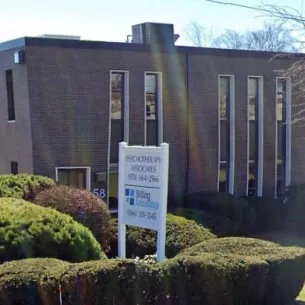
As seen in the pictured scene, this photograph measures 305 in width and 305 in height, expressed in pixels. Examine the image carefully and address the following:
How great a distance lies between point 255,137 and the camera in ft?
79.3

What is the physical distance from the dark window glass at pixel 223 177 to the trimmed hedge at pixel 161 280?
602 inches

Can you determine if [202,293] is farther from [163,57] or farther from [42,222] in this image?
[163,57]

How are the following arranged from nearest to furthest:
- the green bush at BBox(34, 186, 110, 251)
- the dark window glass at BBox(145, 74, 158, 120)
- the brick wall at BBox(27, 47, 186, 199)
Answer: the green bush at BBox(34, 186, 110, 251) → the brick wall at BBox(27, 47, 186, 199) → the dark window glass at BBox(145, 74, 158, 120)

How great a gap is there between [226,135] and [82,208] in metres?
11.5

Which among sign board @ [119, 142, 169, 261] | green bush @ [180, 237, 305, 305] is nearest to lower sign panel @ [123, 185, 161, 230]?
sign board @ [119, 142, 169, 261]

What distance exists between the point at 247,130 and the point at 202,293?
17072mm

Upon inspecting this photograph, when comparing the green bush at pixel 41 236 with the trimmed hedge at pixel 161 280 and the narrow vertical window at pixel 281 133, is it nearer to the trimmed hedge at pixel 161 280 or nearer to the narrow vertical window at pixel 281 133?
the trimmed hedge at pixel 161 280

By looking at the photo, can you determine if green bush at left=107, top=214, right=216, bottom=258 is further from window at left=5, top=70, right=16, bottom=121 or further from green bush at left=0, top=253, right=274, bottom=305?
window at left=5, top=70, right=16, bottom=121

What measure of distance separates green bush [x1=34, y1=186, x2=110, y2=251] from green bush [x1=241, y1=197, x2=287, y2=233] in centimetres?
1013

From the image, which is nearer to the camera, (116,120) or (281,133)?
(116,120)

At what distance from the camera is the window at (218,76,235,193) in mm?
23250

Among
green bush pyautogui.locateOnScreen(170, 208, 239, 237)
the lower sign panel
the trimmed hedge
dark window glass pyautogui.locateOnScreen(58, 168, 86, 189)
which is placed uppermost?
the lower sign panel

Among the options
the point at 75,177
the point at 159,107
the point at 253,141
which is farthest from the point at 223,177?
the point at 75,177

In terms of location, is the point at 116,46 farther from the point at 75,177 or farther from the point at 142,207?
the point at 142,207
